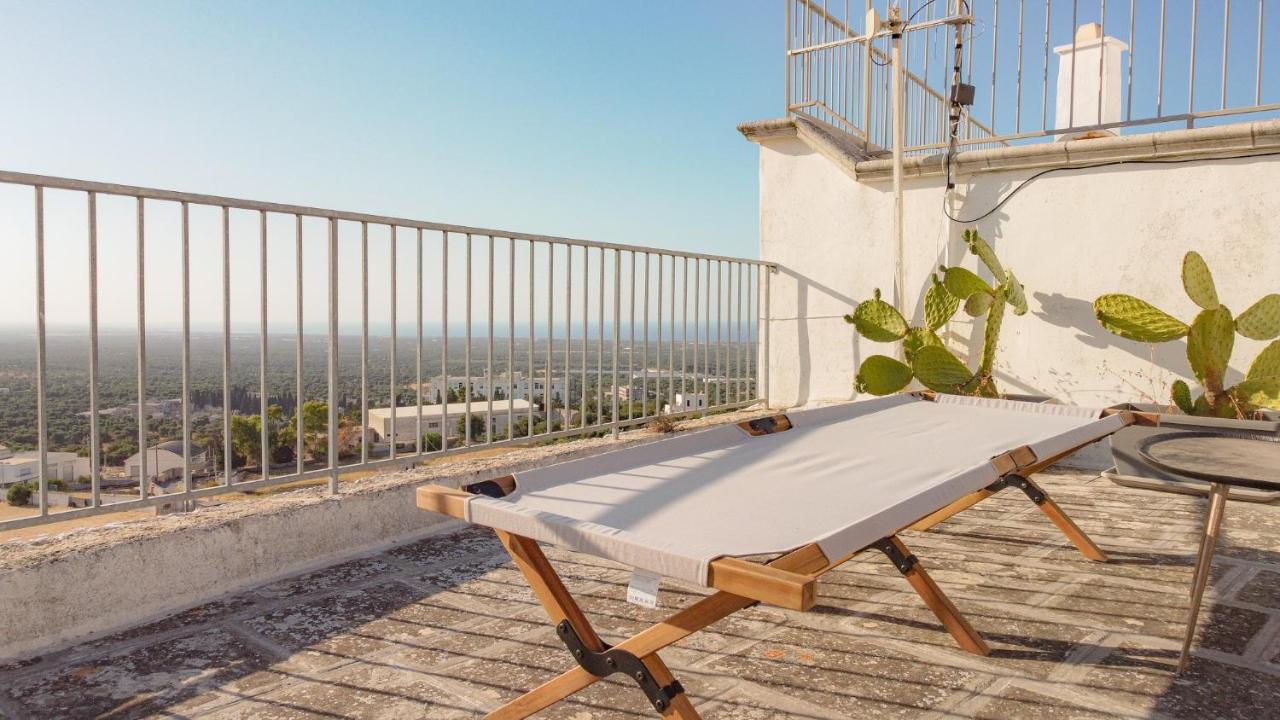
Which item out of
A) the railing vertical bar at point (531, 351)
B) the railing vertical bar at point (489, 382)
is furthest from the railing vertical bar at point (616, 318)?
the railing vertical bar at point (489, 382)

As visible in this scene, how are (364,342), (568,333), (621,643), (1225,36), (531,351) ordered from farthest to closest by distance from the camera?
(1225,36), (568,333), (531,351), (364,342), (621,643)

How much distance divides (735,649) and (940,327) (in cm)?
336

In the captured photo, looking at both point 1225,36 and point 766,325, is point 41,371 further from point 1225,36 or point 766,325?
point 1225,36

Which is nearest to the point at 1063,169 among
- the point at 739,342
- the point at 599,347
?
the point at 739,342

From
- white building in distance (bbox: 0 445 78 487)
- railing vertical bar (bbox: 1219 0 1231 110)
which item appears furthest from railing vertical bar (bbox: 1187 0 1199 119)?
white building in distance (bbox: 0 445 78 487)

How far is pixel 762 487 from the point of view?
162 centimetres

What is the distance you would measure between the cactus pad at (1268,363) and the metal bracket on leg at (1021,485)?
189 centimetres

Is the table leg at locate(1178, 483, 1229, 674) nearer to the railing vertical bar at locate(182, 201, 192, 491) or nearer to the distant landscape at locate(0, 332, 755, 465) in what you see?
the distant landscape at locate(0, 332, 755, 465)

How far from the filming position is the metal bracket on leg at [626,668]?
114cm

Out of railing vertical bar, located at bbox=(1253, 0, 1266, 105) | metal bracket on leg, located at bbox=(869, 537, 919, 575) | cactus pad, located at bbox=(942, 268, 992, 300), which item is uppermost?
railing vertical bar, located at bbox=(1253, 0, 1266, 105)

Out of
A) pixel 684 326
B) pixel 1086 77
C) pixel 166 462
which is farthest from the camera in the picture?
pixel 1086 77

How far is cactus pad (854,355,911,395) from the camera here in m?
4.55

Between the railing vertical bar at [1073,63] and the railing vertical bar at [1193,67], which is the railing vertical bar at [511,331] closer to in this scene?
the railing vertical bar at [1073,63]

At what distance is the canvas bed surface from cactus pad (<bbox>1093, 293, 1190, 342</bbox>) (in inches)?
62.4
